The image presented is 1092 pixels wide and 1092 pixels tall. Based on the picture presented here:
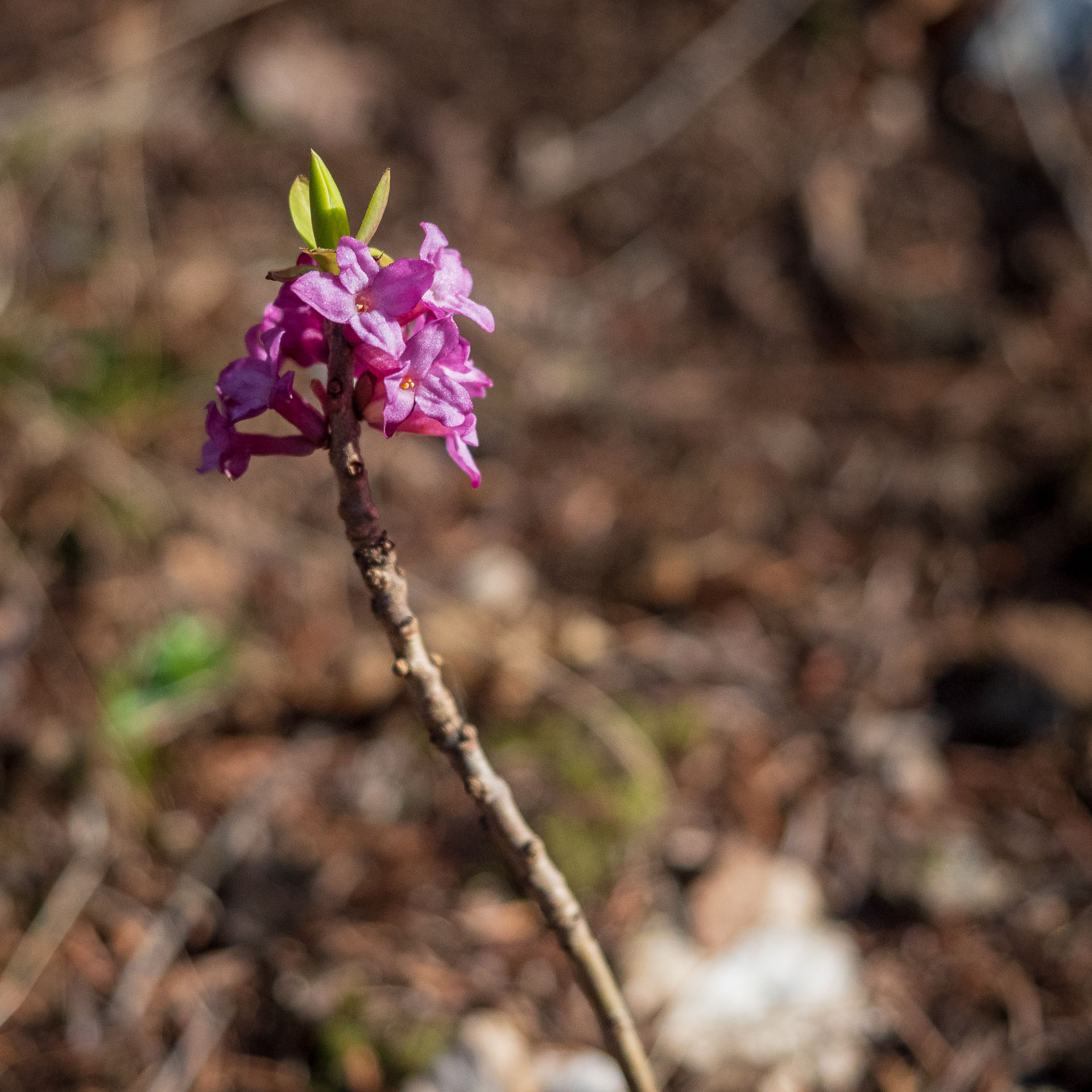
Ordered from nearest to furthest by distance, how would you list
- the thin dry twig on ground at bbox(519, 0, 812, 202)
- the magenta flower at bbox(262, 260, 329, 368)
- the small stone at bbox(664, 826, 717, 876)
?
the magenta flower at bbox(262, 260, 329, 368), the small stone at bbox(664, 826, 717, 876), the thin dry twig on ground at bbox(519, 0, 812, 202)

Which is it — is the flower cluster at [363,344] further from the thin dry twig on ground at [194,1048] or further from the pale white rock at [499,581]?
the pale white rock at [499,581]

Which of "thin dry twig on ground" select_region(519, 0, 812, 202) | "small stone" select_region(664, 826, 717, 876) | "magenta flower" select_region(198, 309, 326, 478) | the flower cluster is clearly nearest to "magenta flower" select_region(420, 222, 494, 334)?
the flower cluster

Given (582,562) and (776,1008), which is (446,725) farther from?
(582,562)

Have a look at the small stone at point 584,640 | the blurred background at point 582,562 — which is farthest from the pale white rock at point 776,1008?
the small stone at point 584,640

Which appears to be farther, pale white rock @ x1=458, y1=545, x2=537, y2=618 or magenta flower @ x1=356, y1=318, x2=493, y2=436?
pale white rock @ x1=458, y1=545, x2=537, y2=618

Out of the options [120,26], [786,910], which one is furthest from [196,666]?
[120,26]

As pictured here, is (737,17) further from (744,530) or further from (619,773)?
(619,773)

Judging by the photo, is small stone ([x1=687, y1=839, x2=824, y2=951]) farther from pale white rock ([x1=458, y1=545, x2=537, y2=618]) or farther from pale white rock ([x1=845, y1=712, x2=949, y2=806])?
pale white rock ([x1=458, y1=545, x2=537, y2=618])
